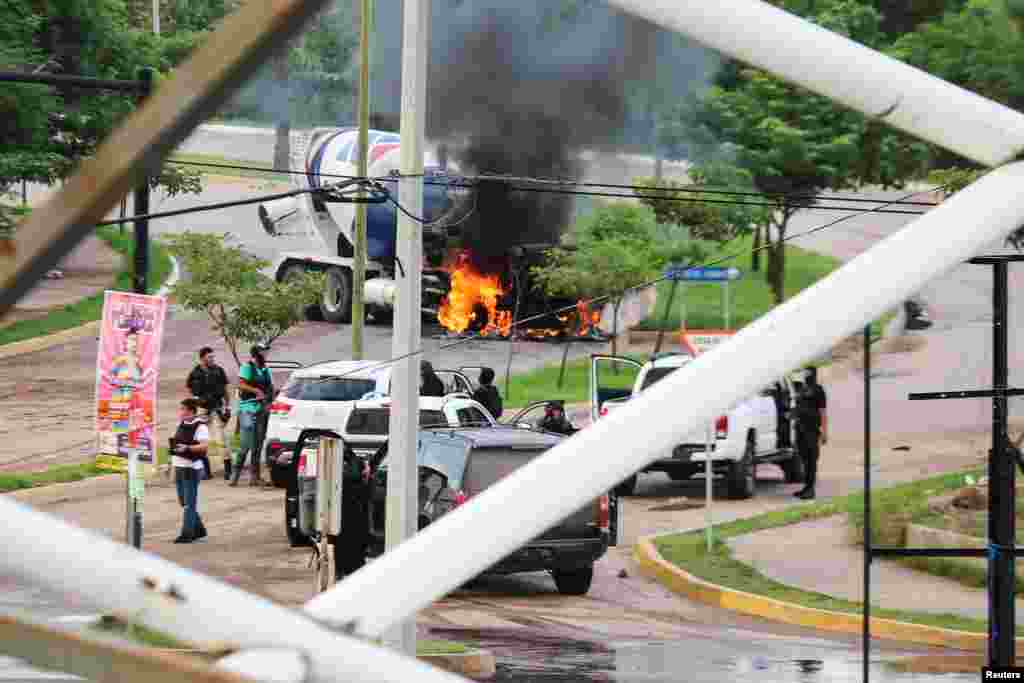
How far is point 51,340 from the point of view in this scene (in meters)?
33.1

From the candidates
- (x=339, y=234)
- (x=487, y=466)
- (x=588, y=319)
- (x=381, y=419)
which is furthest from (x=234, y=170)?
(x=487, y=466)

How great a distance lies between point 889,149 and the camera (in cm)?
2745

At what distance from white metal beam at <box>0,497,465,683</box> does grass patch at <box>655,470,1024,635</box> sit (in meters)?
11.5

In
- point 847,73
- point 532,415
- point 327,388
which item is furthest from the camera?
point 532,415

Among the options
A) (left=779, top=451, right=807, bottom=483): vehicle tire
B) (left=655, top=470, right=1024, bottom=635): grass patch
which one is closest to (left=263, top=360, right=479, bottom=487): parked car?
(left=655, top=470, right=1024, bottom=635): grass patch

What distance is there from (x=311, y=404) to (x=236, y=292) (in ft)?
15.5

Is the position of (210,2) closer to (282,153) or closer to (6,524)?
(282,153)

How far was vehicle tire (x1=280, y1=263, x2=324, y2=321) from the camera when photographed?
30967 millimetres

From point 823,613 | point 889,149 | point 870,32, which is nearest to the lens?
point 823,613

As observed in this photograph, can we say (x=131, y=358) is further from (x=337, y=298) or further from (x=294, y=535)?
(x=337, y=298)

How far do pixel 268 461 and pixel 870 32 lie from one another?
9.01 metres

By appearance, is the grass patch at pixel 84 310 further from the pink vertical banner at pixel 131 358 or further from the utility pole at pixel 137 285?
the pink vertical banner at pixel 131 358

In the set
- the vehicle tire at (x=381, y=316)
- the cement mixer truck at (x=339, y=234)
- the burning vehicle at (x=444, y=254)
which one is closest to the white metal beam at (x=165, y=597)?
the cement mixer truck at (x=339, y=234)

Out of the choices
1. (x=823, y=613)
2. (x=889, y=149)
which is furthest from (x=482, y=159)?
(x=823, y=613)
